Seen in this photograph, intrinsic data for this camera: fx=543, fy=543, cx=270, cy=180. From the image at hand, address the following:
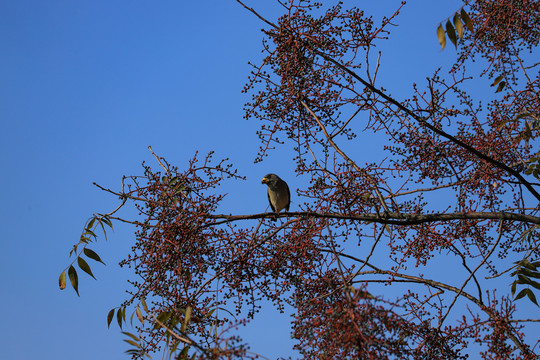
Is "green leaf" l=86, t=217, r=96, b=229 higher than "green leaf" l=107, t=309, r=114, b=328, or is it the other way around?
"green leaf" l=86, t=217, r=96, b=229

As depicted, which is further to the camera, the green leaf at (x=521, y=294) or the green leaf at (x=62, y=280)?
the green leaf at (x=521, y=294)

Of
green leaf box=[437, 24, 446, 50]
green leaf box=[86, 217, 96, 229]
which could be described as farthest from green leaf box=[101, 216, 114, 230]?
green leaf box=[437, 24, 446, 50]

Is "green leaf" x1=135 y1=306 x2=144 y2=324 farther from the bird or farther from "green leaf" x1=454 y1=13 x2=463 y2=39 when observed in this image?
the bird

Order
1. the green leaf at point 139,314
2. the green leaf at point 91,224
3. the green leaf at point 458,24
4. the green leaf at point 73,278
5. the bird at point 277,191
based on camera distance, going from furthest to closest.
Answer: the bird at point 277,191
the green leaf at point 91,224
the green leaf at point 73,278
the green leaf at point 139,314
the green leaf at point 458,24

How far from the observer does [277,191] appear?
9.76 meters

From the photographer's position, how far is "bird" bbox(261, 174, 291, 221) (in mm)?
9766

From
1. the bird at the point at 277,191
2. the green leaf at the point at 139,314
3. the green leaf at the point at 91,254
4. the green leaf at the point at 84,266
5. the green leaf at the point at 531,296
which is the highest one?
the bird at the point at 277,191

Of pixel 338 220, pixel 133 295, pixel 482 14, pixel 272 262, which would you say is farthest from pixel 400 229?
pixel 482 14

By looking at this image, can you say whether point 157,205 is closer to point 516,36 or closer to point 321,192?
point 321,192

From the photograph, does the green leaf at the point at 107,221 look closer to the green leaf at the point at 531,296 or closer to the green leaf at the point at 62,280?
the green leaf at the point at 62,280

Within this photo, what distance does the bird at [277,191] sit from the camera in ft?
32.0

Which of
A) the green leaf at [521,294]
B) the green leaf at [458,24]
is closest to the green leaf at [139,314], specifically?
the green leaf at [458,24]

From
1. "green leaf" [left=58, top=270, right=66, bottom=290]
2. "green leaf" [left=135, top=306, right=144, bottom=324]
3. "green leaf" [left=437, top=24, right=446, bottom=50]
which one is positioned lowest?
"green leaf" [left=135, top=306, right=144, bottom=324]

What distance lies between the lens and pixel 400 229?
5.46m
